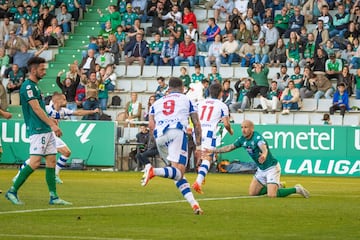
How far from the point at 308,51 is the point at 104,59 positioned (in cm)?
769

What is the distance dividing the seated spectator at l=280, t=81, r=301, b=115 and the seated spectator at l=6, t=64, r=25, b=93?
1027 centimetres

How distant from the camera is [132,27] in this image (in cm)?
3925

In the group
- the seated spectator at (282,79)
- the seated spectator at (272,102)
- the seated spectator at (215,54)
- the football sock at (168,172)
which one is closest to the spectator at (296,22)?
the seated spectator at (282,79)

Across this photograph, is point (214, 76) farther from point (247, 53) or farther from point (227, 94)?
point (247, 53)

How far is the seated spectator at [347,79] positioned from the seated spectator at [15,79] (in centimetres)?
1204

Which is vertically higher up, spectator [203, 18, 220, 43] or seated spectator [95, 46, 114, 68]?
spectator [203, 18, 220, 43]

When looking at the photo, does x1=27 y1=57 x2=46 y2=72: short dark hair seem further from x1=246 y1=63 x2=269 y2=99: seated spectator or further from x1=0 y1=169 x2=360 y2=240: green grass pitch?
x1=246 y1=63 x2=269 y2=99: seated spectator

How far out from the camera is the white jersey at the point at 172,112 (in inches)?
575

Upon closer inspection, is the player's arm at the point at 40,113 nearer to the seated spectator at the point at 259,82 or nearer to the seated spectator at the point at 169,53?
the seated spectator at the point at 259,82

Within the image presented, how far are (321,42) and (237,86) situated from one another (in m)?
3.52

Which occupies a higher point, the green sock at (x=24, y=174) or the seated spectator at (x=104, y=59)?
the seated spectator at (x=104, y=59)

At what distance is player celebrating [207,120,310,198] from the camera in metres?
18.8

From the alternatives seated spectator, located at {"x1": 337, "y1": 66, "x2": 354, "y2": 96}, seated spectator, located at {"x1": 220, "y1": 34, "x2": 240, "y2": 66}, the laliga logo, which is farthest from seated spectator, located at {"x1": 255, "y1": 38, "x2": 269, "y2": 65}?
the laliga logo

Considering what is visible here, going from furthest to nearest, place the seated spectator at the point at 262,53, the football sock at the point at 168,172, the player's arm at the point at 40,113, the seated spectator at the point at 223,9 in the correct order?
the seated spectator at the point at 223,9 < the seated spectator at the point at 262,53 < the player's arm at the point at 40,113 < the football sock at the point at 168,172
